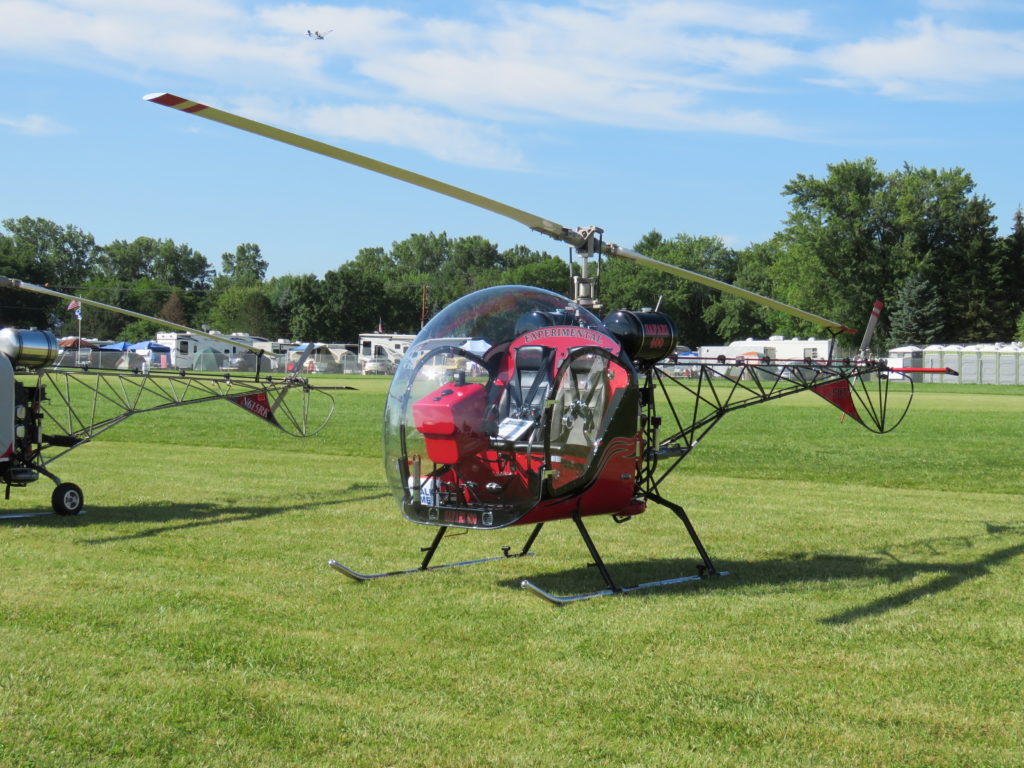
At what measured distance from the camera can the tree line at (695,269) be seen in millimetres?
A: 81688

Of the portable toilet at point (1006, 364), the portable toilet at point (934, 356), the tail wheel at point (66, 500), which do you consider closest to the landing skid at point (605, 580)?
the tail wheel at point (66, 500)

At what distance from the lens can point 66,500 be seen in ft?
35.5

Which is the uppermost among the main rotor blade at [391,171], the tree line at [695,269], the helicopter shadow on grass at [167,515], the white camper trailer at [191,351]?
Result: the tree line at [695,269]

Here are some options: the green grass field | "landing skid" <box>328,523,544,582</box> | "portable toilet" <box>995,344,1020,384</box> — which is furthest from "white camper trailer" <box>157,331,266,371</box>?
"landing skid" <box>328,523,544,582</box>

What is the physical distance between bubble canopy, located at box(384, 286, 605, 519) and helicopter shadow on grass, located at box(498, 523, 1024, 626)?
1.40 m

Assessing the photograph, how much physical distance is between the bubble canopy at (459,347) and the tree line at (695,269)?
7257 cm

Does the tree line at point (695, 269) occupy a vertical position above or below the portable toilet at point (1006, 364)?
above

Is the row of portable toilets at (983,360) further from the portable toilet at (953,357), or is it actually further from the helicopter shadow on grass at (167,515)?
the helicopter shadow on grass at (167,515)

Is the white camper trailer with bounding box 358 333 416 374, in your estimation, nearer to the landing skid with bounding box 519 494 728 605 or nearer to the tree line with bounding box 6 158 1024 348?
the tree line with bounding box 6 158 1024 348

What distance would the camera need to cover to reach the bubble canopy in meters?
7.12

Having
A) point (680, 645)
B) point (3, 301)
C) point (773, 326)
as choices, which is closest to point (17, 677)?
point (680, 645)

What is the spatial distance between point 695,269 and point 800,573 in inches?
4460

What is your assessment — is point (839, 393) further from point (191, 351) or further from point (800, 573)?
point (191, 351)

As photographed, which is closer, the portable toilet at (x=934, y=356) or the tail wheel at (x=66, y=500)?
the tail wheel at (x=66, y=500)
